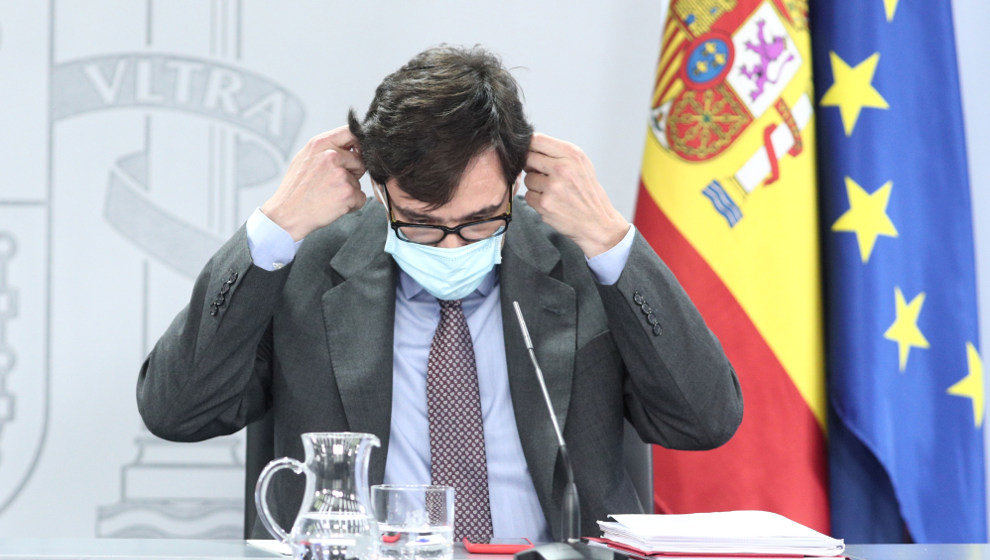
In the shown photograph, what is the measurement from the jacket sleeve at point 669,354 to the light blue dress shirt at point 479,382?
5 cm

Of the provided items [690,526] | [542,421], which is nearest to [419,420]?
[542,421]

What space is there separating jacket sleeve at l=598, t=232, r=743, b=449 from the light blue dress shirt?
0.15 feet

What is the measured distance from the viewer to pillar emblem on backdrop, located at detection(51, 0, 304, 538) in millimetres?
2449

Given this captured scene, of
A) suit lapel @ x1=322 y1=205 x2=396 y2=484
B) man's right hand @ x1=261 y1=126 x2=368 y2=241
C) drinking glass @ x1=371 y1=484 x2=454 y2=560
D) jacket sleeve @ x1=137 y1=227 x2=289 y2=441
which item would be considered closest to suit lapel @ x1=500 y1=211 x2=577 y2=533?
suit lapel @ x1=322 y1=205 x2=396 y2=484

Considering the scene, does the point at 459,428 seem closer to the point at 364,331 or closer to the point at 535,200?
the point at 364,331

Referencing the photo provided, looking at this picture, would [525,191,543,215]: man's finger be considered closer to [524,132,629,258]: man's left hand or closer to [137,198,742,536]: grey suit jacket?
[524,132,629,258]: man's left hand

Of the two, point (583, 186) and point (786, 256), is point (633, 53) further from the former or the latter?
point (583, 186)

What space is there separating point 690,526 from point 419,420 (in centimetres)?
66

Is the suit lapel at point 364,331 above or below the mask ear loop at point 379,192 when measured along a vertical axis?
below

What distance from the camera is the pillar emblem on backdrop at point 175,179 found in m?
2.45

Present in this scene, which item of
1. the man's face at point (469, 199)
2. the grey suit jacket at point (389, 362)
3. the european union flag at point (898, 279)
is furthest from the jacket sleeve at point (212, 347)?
the european union flag at point (898, 279)

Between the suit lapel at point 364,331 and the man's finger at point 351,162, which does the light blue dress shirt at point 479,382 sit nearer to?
the suit lapel at point 364,331

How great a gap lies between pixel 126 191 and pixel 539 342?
4.01ft

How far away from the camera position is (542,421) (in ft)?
5.81
